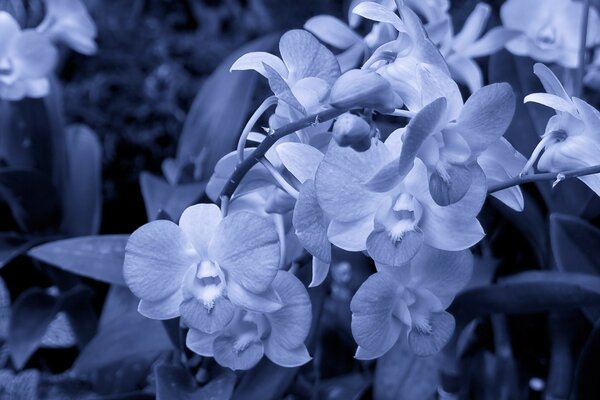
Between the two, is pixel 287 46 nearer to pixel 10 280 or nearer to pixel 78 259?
pixel 78 259

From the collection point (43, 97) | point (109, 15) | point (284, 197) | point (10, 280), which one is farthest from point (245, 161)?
point (109, 15)

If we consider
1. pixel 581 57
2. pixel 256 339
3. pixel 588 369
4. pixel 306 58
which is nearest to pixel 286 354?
pixel 256 339

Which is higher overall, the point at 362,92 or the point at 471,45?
the point at 362,92

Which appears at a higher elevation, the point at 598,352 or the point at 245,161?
the point at 245,161

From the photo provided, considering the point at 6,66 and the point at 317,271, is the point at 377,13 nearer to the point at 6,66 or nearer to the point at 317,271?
the point at 317,271

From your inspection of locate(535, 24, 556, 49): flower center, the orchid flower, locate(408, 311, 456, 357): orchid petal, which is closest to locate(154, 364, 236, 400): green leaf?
locate(408, 311, 456, 357): orchid petal

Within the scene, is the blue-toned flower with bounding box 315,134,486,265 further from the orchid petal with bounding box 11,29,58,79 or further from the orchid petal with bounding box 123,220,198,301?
the orchid petal with bounding box 11,29,58,79
